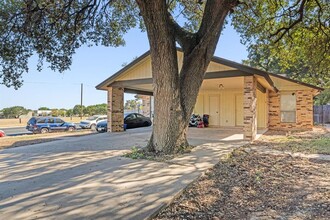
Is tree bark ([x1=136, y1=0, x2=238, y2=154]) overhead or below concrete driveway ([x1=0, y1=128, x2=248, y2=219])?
overhead

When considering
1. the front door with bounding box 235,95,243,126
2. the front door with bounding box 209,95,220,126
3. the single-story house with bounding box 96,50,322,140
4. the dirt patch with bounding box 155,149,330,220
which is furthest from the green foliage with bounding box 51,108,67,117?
the dirt patch with bounding box 155,149,330,220

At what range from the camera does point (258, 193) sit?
13.5 feet

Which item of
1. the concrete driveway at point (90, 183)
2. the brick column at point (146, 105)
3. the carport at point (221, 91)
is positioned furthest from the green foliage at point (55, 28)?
the brick column at point (146, 105)

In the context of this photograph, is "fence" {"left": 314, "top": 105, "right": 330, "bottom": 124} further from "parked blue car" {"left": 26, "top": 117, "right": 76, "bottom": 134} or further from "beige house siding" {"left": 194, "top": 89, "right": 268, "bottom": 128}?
"parked blue car" {"left": 26, "top": 117, "right": 76, "bottom": 134}

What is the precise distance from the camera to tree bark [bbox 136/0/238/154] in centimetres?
Result: 631

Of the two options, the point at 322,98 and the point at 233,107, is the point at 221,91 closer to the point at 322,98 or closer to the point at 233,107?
the point at 233,107

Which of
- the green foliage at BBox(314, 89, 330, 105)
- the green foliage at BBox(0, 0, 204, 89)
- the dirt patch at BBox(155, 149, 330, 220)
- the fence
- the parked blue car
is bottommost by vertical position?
the dirt patch at BBox(155, 149, 330, 220)

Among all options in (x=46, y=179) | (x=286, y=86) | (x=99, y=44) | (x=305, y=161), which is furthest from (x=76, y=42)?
(x=286, y=86)

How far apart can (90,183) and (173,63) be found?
12.0 feet

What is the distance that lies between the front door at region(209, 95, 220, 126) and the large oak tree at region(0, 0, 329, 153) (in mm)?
5551

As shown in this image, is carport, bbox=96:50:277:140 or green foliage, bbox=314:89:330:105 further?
green foliage, bbox=314:89:330:105

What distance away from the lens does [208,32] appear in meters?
→ 6.54

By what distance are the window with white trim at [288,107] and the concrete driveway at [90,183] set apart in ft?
33.7

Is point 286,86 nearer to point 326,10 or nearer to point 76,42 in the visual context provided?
point 326,10
